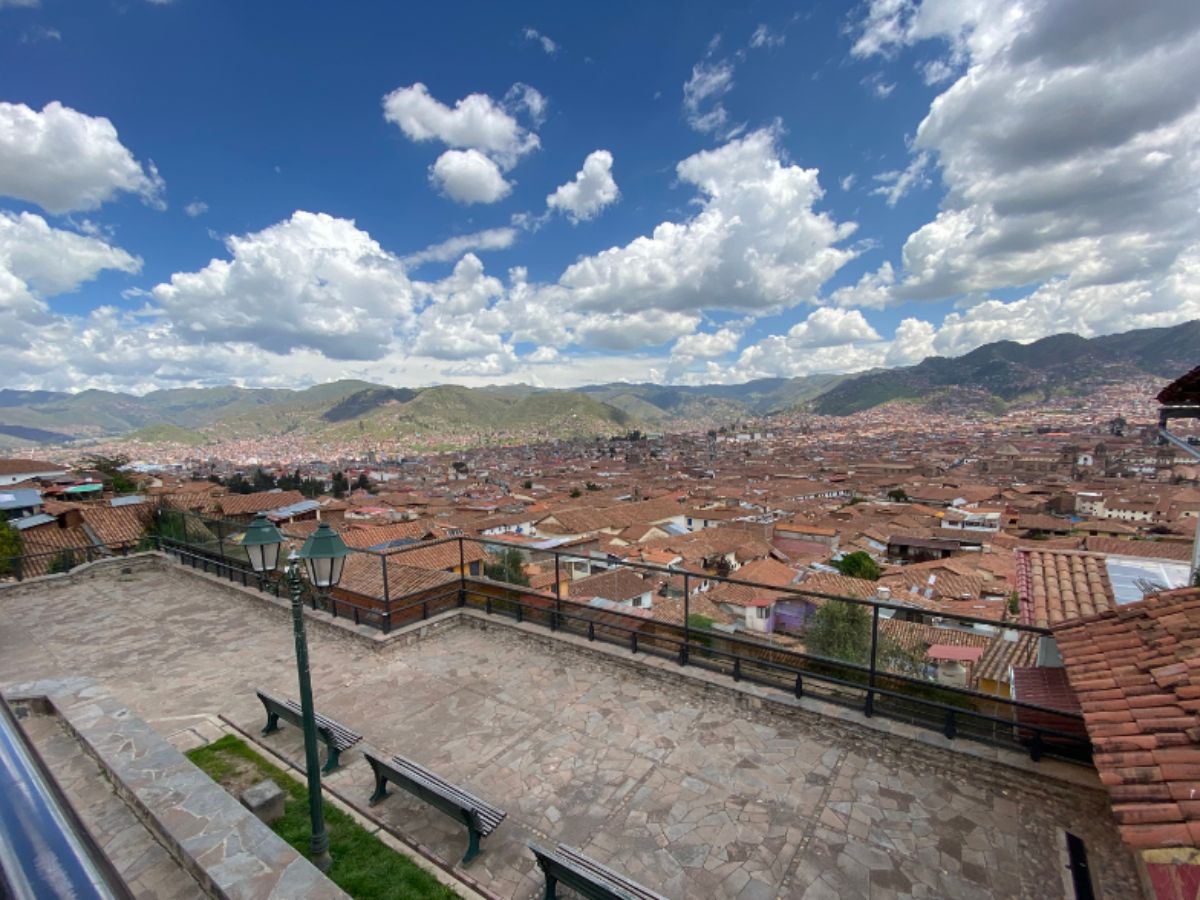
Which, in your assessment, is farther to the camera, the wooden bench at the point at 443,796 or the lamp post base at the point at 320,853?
the wooden bench at the point at 443,796

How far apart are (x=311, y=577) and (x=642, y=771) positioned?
3139 mm

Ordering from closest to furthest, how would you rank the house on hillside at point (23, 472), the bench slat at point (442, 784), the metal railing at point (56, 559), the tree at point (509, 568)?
1. the bench slat at point (442, 784)
2. the tree at point (509, 568)
3. the metal railing at point (56, 559)
4. the house on hillside at point (23, 472)

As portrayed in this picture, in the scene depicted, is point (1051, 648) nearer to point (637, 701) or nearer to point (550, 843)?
point (637, 701)

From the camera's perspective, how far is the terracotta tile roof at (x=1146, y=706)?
2258mm

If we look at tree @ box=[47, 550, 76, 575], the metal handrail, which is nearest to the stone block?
the metal handrail

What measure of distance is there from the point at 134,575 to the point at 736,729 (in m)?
12.4

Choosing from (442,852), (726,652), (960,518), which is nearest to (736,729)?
(726,652)

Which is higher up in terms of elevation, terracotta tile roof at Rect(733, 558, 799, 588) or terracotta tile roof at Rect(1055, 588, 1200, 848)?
terracotta tile roof at Rect(1055, 588, 1200, 848)

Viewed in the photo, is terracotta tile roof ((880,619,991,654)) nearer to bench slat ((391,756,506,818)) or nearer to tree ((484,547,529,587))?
tree ((484,547,529,587))

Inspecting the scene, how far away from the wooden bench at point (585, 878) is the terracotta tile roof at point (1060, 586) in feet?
17.1

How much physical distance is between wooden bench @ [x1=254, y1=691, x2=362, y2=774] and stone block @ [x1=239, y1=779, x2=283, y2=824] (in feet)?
1.60

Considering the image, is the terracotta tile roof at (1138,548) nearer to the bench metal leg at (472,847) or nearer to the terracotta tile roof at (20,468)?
the bench metal leg at (472,847)

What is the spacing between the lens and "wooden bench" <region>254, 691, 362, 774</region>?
4.69 m

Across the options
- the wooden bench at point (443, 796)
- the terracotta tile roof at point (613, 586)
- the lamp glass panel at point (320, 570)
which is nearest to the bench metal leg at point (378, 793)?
the wooden bench at point (443, 796)
